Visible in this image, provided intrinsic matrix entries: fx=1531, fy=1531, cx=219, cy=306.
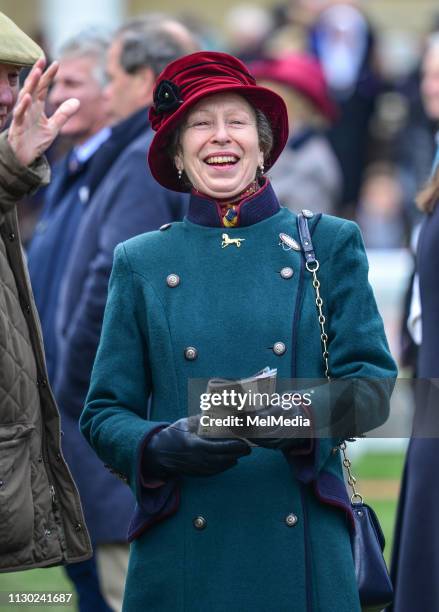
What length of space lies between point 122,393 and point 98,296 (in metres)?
1.71

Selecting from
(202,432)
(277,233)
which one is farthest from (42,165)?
(202,432)

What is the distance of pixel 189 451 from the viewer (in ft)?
12.3

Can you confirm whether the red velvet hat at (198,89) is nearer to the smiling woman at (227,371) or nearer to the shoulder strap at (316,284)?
the smiling woman at (227,371)

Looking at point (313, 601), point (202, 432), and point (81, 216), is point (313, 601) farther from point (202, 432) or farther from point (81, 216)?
point (81, 216)

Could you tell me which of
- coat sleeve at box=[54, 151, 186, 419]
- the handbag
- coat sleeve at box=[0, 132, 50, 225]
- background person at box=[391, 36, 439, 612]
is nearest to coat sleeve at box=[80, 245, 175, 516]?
coat sleeve at box=[0, 132, 50, 225]

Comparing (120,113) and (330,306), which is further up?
(120,113)

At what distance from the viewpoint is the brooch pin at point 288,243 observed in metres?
4.04

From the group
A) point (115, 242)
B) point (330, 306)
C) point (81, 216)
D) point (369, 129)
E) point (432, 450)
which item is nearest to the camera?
point (330, 306)

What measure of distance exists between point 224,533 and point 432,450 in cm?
118

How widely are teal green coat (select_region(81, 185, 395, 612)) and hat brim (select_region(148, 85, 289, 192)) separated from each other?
0.28m

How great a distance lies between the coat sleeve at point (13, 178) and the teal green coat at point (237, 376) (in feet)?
1.31

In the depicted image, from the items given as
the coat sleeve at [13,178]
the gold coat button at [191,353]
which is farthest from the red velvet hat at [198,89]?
the gold coat button at [191,353]

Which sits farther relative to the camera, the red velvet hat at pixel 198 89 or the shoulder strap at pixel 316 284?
the red velvet hat at pixel 198 89

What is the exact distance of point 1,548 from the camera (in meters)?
4.06
